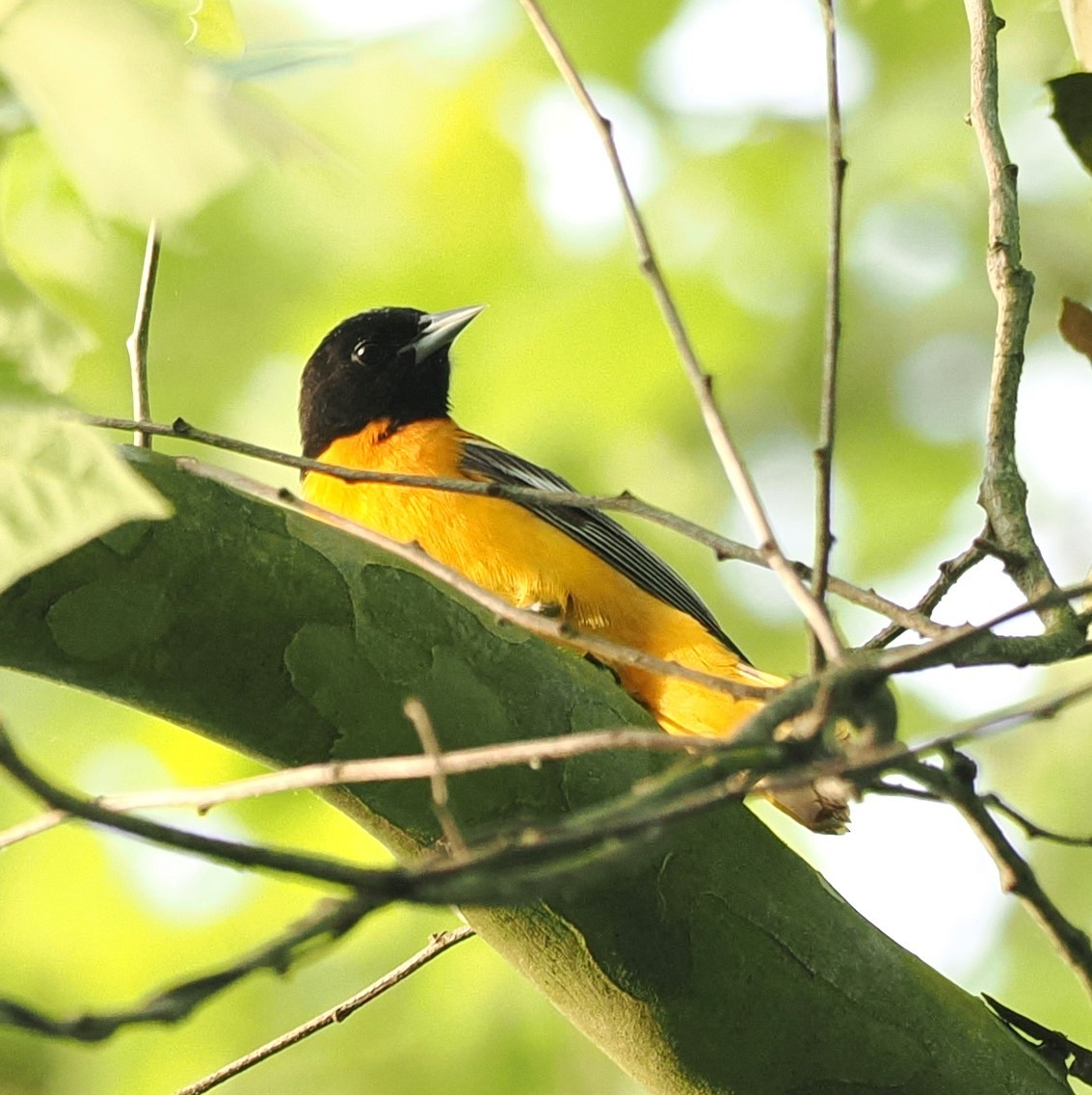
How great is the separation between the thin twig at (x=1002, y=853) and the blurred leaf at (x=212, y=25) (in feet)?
3.27

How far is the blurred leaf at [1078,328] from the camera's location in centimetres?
232

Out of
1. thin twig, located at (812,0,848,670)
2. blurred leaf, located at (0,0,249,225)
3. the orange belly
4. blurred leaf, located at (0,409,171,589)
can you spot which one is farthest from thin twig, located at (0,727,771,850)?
the orange belly

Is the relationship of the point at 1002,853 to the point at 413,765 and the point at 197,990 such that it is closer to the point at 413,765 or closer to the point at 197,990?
the point at 413,765

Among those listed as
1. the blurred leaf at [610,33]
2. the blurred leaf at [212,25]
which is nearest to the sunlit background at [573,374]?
the blurred leaf at [610,33]

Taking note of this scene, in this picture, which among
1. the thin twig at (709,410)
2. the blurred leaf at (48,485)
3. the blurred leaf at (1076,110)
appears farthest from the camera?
the blurred leaf at (1076,110)

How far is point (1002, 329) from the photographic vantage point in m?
2.47

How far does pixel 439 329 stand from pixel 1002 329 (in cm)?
324

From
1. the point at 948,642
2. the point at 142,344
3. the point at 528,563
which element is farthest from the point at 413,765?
the point at 528,563

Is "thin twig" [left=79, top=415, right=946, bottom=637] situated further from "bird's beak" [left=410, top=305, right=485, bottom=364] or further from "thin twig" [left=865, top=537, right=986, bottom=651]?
"bird's beak" [left=410, top=305, right=485, bottom=364]

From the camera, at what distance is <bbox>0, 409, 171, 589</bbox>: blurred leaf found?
90cm

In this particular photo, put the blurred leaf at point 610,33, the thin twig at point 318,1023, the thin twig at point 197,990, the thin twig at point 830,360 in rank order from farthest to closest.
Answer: the blurred leaf at point 610,33 → the thin twig at point 318,1023 → the thin twig at point 830,360 → the thin twig at point 197,990

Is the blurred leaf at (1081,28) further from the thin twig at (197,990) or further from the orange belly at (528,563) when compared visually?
the thin twig at (197,990)

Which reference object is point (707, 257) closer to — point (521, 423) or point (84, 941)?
point (521, 423)

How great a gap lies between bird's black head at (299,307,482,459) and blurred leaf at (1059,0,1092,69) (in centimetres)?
326
